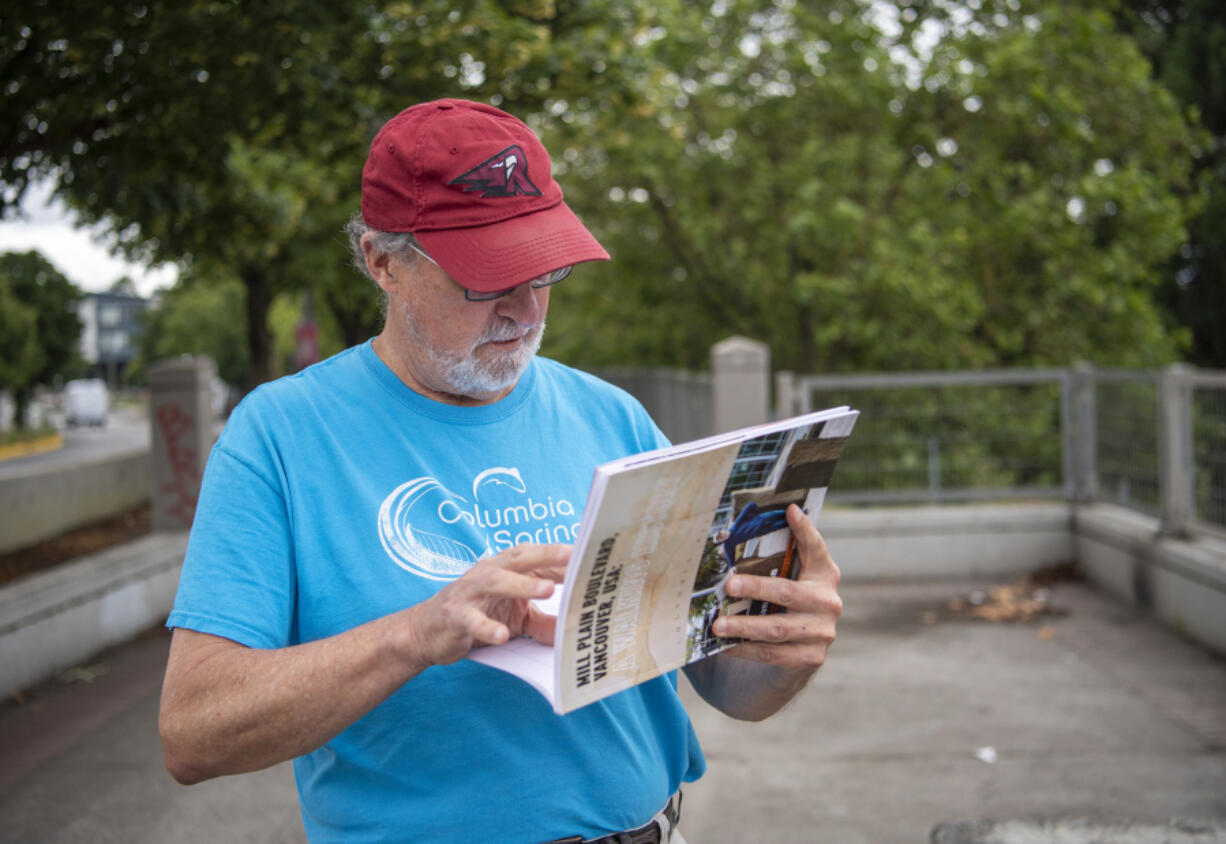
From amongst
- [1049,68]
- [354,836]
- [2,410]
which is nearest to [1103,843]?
[354,836]

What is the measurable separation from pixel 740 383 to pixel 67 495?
→ 6640mm

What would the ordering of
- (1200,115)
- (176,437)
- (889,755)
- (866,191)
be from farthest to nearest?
(1200,115)
(866,191)
(176,437)
(889,755)

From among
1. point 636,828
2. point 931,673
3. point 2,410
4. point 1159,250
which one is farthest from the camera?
point 2,410

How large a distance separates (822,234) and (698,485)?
1102 cm

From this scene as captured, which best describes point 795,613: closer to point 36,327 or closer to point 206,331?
point 36,327

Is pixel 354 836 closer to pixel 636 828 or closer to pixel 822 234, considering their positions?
pixel 636 828

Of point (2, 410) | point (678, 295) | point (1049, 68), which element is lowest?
point (2, 410)

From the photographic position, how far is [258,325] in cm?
1493

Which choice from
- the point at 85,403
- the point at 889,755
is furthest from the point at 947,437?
the point at 85,403

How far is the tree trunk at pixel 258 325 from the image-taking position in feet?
47.9

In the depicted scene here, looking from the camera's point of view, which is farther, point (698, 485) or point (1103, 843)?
point (1103, 843)

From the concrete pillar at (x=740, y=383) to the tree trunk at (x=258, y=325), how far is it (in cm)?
782

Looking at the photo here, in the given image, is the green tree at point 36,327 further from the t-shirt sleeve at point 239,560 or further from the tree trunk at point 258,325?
the t-shirt sleeve at point 239,560

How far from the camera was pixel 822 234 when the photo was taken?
12.0 m
